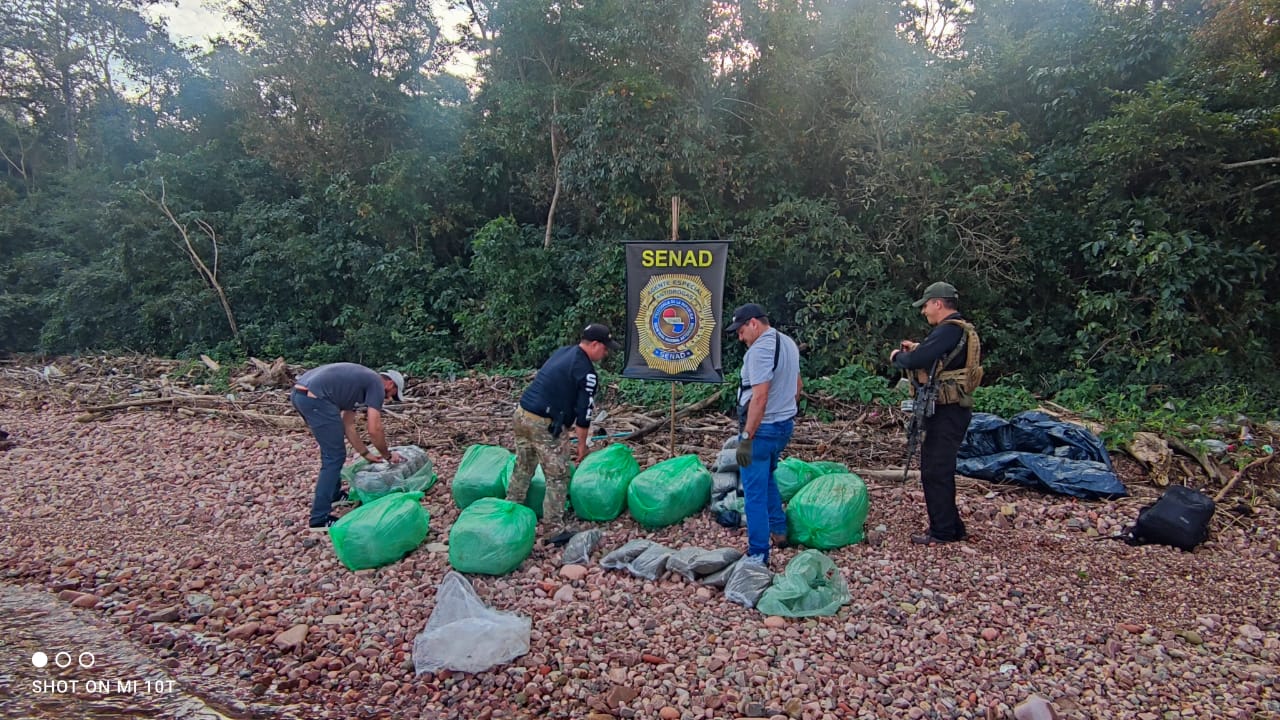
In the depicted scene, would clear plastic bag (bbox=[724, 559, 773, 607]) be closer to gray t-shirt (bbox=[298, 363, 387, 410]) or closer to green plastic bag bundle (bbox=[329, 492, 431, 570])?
green plastic bag bundle (bbox=[329, 492, 431, 570])

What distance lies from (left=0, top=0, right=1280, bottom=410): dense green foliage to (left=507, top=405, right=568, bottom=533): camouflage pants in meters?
4.33

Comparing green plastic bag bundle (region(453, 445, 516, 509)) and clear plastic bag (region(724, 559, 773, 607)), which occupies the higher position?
green plastic bag bundle (region(453, 445, 516, 509))

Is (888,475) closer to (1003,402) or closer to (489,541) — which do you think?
(1003,402)

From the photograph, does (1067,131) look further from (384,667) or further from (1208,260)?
(384,667)

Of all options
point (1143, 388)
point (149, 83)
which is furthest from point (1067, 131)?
point (149, 83)

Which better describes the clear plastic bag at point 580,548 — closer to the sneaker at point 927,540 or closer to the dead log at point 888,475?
the sneaker at point 927,540

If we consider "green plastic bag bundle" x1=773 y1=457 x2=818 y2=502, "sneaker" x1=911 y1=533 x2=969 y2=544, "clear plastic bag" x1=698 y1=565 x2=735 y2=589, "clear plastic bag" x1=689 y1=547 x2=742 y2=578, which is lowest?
"clear plastic bag" x1=698 y1=565 x2=735 y2=589

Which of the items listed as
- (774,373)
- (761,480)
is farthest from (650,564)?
(774,373)

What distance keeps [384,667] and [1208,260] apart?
385 inches

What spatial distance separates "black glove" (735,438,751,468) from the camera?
410 cm

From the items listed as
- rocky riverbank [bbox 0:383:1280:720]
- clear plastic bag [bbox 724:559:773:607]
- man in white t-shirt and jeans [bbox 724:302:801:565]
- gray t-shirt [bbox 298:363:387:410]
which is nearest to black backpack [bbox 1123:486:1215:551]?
rocky riverbank [bbox 0:383:1280:720]

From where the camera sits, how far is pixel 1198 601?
3824 mm

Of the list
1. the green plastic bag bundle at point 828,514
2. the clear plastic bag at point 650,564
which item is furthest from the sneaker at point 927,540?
the clear plastic bag at point 650,564

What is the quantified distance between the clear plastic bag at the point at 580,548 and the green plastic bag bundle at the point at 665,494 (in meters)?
0.40
